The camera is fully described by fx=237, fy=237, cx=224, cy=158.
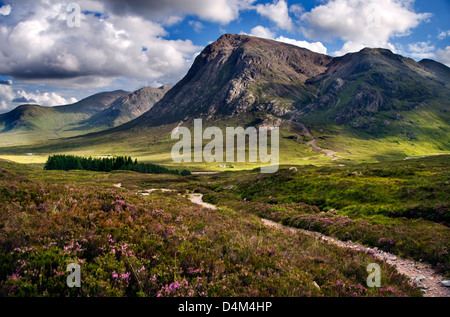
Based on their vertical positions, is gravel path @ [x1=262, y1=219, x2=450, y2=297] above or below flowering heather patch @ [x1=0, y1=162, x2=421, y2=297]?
below

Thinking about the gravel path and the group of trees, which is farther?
the group of trees

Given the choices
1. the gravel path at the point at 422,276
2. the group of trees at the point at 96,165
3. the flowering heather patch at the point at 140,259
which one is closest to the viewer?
the flowering heather patch at the point at 140,259

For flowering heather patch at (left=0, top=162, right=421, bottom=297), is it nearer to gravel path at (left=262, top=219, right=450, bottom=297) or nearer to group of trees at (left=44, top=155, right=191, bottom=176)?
gravel path at (left=262, top=219, right=450, bottom=297)

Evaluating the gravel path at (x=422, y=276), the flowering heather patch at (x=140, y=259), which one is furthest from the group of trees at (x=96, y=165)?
the gravel path at (x=422, y=276)

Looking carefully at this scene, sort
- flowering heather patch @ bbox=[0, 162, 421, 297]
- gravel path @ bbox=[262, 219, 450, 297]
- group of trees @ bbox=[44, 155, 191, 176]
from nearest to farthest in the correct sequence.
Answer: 1. flowering heather patch @ bbox=[0, 162, 421, 297]
2. gravel path @ bbox=[262, 219, 450, 297]
3. group of trees @ bbox=[44, 155, 191, 176]

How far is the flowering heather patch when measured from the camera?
628cm

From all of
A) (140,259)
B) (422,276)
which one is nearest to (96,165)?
(140,259)

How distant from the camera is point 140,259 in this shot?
304 inches

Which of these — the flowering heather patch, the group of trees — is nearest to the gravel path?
the flowering heather patch

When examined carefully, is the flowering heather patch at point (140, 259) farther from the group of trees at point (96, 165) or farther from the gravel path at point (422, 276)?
the group of trees at point (96, 165)

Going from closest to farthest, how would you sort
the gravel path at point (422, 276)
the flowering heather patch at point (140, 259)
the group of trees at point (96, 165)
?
the flowering heather patch at point (140, 259), the gravel path at point (422, 276), the group of trees at point (96, 165)

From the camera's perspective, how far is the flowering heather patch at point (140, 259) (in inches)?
247

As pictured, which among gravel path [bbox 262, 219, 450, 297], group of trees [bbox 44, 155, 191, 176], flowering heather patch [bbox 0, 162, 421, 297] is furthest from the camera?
group of trees [bbox 44, 155, 191, 176]
